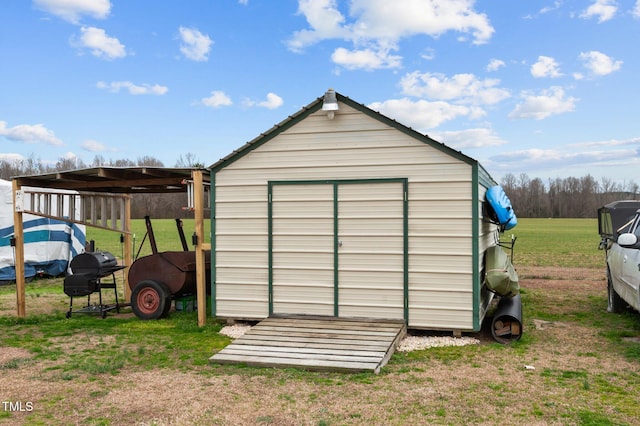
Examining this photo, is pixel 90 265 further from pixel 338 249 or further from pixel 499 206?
pixel 499 206

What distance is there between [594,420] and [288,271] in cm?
464

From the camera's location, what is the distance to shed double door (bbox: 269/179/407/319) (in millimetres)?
7668

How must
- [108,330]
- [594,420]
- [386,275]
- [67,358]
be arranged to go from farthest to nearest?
[108,330] < [386,275] < [67,358] < [594,420]

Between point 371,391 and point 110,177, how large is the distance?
20.1 feet

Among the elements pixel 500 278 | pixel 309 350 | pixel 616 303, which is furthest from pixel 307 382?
pixel 616 303

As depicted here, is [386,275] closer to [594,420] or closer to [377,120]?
[377,120]

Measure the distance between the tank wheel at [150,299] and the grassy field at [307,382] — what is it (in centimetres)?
47

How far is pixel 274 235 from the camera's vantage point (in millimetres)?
8141

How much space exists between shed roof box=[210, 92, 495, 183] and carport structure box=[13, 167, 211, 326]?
65 cm

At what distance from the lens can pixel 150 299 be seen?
9.07m

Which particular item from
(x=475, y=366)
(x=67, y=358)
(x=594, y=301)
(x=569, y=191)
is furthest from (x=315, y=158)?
(x=569, y=191)

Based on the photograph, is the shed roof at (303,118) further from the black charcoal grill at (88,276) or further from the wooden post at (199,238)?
the black charcoal grill at (88,276)

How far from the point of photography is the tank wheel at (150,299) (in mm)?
8938

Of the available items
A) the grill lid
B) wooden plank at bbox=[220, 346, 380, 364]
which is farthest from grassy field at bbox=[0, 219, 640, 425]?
the grill lid
